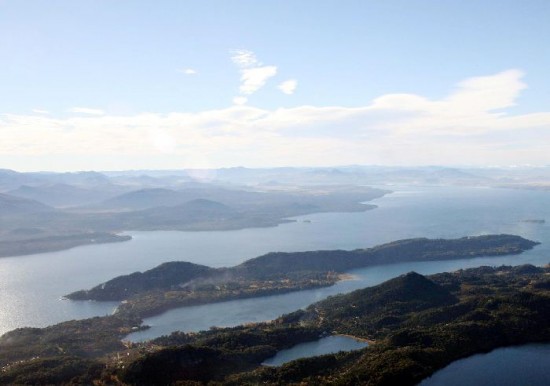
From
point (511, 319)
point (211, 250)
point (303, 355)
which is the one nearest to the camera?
point (303, 355)

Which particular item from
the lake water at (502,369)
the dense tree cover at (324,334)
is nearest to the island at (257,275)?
the dense tree cover at (324,334)

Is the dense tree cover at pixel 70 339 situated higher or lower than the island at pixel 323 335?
lower

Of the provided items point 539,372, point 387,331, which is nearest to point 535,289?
point 387,331

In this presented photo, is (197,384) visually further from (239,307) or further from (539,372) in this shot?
(239,307)

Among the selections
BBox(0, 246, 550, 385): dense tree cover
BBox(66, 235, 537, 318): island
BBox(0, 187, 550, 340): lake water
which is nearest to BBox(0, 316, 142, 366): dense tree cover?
BBox(0, 246, 550, 385): dense tree cover

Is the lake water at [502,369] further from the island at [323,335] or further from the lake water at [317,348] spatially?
the lake water at [317,348]

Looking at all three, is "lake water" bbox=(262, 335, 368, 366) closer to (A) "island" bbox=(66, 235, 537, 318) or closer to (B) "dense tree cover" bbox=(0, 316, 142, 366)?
(B) "dense tree cover" bbox=(0, 316, 142, 366)
